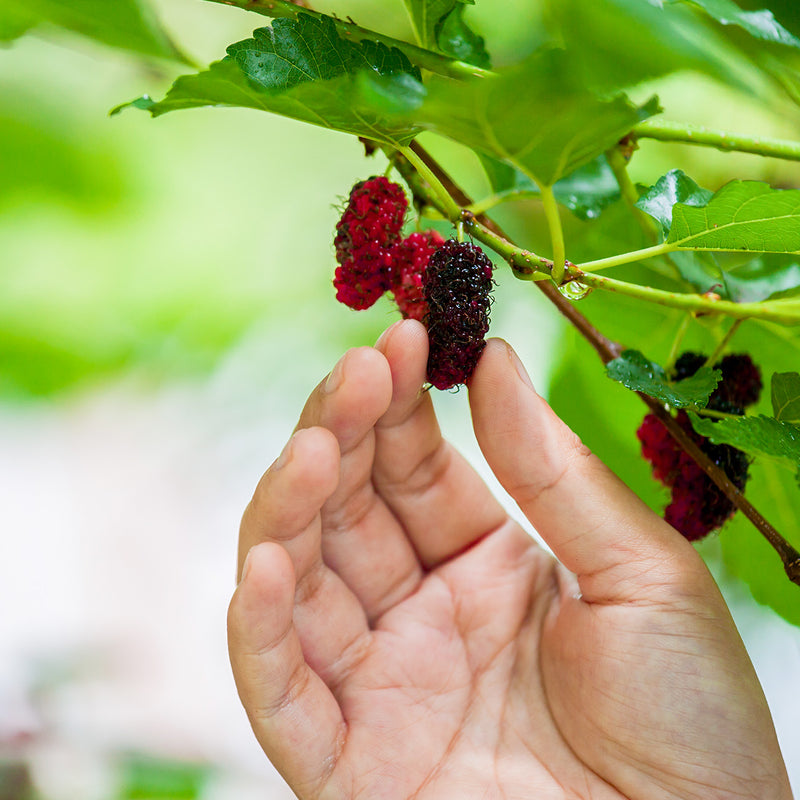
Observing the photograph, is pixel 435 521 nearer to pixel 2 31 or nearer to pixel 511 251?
pixel 511 251

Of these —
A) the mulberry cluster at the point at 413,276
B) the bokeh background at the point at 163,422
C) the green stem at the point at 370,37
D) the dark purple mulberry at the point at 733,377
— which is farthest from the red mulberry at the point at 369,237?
the bokeh background at the point at 163,422

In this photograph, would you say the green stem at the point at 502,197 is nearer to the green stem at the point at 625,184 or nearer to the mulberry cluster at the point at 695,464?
the green stem at the point at 625,184

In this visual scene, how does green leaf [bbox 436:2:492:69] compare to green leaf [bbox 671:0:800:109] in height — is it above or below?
below

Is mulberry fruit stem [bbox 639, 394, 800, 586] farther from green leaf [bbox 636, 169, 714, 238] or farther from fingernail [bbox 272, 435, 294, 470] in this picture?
fingernail [bbox 272, 435, 294, 470]

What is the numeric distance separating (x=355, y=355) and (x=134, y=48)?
0.31 m

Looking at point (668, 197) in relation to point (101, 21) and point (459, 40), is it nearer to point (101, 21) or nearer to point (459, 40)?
point (459, 40)

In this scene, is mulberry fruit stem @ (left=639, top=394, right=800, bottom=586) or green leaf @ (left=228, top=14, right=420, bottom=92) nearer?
green leaf @ (left=228, top=14, right=420, bottom=92)

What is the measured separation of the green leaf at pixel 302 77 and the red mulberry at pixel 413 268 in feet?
0.39

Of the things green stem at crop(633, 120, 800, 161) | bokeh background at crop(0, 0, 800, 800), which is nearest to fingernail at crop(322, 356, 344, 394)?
green stem at crop(633, 120, 800, 161)

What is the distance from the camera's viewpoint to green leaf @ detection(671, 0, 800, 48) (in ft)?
1.79

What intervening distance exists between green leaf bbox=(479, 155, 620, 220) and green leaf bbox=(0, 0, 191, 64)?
12.6 inches

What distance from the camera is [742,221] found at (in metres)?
0.55

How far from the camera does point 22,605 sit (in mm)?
1386

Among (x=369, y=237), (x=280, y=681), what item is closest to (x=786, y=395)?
(x=369, y=237)
